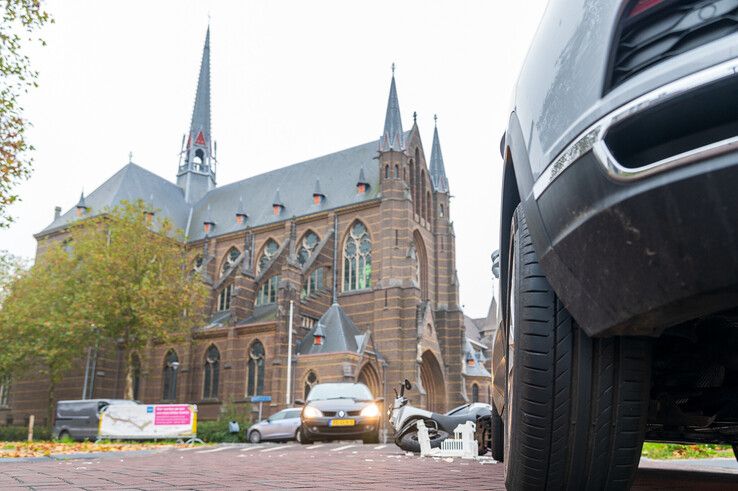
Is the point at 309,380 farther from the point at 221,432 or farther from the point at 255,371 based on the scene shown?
the point at 221,432

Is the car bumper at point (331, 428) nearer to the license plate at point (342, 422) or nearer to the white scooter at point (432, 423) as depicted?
the license plate at point (342, 422)

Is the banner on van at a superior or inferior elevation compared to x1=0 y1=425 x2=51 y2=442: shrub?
superior

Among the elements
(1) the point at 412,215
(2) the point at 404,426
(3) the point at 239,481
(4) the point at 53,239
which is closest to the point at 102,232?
(4) the point at 53,239

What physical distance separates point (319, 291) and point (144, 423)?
16277mm

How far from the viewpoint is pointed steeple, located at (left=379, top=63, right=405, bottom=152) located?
33625mm

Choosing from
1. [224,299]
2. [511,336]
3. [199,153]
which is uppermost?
[199,153]

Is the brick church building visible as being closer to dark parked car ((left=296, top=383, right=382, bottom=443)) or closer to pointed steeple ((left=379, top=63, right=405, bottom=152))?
pointed steeple ((left=379, top=63, right=405, bottom=152))

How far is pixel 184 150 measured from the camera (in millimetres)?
51250

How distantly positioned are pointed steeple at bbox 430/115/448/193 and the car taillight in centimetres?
3642

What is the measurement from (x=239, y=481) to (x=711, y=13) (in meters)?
4.03

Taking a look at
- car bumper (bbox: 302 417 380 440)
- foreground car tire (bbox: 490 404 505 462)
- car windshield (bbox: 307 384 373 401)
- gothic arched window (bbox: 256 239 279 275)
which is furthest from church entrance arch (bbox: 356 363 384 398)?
foreground car tire (bbox: 490 404 505 462)

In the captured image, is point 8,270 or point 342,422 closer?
point 342,422

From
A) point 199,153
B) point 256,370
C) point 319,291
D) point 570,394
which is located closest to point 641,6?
point 570,394

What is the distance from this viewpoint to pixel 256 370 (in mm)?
30422
